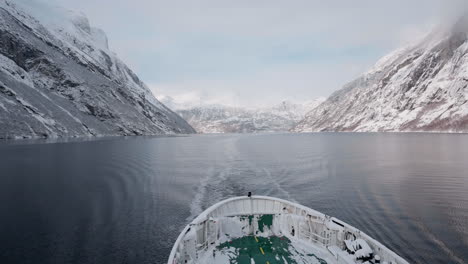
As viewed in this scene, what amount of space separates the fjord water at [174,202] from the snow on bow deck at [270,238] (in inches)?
211

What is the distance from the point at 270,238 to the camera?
75.5 ft

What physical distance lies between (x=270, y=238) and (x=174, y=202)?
20145 millimetres

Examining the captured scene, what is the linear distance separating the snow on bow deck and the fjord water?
5.35 metres

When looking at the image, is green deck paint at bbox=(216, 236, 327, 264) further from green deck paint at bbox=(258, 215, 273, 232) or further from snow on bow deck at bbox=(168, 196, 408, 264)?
green deck paint at bbox=(258, 215, 273, 232)

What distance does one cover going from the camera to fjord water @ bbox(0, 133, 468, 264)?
2453 cm

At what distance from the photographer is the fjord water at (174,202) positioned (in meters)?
24.5

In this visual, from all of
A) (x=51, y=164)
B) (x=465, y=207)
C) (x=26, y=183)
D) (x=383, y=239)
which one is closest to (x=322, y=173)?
(x=465, y=207)

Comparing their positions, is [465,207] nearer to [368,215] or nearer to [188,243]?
[368,215]

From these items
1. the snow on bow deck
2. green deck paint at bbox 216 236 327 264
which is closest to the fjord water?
the snow on bow deck

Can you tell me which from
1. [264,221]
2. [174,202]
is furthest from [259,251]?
[174,202]

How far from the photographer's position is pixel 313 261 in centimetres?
1912

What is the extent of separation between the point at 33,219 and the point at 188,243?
2259 centimetres

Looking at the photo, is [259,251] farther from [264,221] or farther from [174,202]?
[174,202]

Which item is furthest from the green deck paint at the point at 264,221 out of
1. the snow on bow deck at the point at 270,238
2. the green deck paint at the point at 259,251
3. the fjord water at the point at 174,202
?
the fjord water at the point at 174,202
